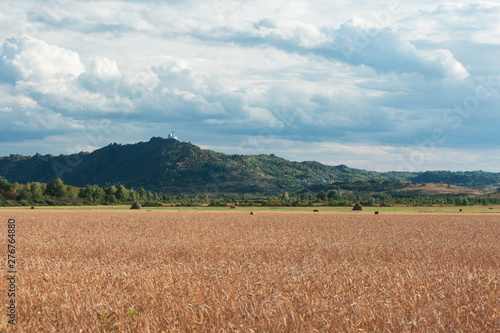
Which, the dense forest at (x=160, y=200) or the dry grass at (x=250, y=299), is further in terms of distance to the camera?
the dense forest at (x=160, y=200)

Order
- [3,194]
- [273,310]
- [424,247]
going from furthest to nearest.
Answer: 1. [3,194]
2. [424,247]
3. [273,310]

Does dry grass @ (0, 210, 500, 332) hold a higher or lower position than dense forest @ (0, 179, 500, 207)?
higher

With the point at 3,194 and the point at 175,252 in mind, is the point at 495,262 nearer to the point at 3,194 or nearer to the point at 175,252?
the point at 175,252

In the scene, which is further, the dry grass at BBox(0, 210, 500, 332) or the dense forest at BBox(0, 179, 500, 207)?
the dense forest at BBox(0, 179, 500, 207)

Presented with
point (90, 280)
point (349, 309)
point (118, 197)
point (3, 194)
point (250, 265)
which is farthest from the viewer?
point (118, 197)

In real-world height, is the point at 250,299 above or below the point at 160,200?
above

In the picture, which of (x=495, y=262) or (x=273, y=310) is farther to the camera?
(x=495, y=262)

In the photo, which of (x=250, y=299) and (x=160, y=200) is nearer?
(x=250, y=299)

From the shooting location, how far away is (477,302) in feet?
27.9

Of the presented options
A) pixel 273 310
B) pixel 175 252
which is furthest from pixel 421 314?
pixel 175 252

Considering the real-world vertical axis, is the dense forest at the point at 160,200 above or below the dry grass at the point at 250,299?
below

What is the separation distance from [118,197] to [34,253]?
536ft

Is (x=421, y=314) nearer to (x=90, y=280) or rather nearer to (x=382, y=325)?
(x=382, y=325)

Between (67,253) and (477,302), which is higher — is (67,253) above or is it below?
below
